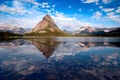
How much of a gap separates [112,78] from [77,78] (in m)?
3.77

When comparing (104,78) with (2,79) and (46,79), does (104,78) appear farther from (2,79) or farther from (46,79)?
(2,79)

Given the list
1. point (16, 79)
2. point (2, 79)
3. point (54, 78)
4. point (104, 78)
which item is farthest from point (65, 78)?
point (2, 79)

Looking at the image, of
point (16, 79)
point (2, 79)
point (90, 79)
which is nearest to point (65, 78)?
point (90, 79)

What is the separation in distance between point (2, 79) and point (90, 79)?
9.33 meters

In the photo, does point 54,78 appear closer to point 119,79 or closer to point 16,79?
point 16,79

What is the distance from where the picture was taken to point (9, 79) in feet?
53.5

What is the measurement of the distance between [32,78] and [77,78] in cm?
493

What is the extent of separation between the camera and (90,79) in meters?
16.2

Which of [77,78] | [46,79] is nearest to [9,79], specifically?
[46,79]

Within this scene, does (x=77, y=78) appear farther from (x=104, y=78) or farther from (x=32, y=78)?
(x=32, y=78)

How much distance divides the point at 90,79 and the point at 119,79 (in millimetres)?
2999

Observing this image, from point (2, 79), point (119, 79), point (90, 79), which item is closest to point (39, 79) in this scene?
point (2, 79)

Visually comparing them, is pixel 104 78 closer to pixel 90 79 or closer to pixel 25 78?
pixel 90 79

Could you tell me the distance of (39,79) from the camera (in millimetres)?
16234
